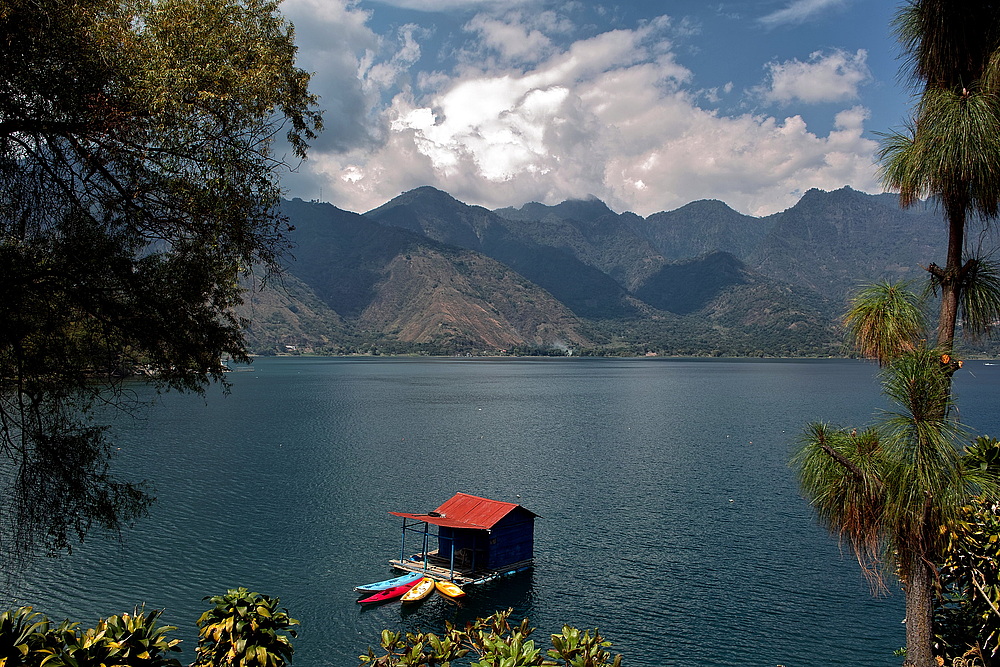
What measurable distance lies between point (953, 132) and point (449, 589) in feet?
91.5

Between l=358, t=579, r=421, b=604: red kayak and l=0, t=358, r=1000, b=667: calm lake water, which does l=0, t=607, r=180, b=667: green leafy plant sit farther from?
l=358, t=579, r=421, b=604: red kayak

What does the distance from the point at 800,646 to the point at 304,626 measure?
66.6 ft

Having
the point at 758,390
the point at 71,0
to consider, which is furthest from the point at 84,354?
the point at 758,390

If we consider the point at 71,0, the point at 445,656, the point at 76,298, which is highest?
the point at 71,0

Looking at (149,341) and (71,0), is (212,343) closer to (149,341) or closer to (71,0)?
(149,341)

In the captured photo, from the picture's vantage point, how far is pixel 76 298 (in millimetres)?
10219

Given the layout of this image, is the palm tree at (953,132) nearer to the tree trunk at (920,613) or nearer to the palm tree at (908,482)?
the palm tree at (908,482)

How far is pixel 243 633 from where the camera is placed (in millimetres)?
8219

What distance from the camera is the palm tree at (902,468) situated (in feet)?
23.7

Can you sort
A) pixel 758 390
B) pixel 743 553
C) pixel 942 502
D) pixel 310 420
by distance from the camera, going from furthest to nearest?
pixel 758 390 → pixel 310 420 → pixel 743 553 → pixel 942 502

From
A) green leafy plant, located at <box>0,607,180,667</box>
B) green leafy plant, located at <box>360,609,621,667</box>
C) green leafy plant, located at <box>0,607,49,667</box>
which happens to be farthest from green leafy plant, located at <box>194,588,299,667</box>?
green leafy plant, located at <box>360,609,621,667</box>

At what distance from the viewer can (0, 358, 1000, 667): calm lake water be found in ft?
88.4

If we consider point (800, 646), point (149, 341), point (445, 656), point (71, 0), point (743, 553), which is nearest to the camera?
point (445, 656)

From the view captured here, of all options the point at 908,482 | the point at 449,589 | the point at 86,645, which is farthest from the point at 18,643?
A: the point at 449,589
